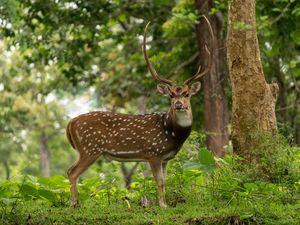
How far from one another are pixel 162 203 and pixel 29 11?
919 centimetres

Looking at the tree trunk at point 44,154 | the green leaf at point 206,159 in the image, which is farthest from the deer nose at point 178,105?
the tree trunk at point 44,154

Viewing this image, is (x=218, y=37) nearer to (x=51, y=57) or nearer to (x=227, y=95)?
(x=227, y=95)

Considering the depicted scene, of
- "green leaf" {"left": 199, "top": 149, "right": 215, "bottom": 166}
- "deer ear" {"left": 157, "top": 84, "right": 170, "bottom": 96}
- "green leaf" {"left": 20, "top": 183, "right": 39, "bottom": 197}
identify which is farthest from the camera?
"deer ear" {"left": 157, "top": 84, "right": 170, "bottom": 96}

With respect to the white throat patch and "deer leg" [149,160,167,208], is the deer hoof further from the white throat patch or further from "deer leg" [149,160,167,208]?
the white throat patch

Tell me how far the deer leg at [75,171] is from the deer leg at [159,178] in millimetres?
833

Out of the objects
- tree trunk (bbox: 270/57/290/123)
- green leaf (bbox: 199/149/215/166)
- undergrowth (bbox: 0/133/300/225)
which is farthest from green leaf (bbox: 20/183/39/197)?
tree trunk (bbox: 270/57/290/123)

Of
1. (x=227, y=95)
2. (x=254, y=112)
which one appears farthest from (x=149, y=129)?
(x=227, y=95)

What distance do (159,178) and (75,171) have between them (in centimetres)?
112

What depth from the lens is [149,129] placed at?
32.2 ft

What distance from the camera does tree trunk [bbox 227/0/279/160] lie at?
9805 millimetres

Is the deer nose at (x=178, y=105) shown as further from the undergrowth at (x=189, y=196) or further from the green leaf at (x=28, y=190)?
the green leaf at (x=28, y=190)

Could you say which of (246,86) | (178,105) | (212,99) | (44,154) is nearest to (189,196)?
(178,105)

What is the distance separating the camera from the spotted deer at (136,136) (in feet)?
31.3

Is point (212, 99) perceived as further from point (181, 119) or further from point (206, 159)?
point (206, 159)
